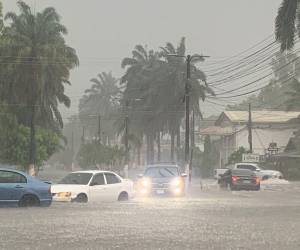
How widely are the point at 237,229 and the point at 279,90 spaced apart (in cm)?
13519

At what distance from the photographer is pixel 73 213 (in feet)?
59.1

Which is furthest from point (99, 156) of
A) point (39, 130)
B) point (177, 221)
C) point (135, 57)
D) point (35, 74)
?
point (177, 221)

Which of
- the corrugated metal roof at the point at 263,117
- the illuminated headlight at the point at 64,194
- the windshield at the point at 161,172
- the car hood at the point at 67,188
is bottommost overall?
the illuminated headlight at the point at 64,194

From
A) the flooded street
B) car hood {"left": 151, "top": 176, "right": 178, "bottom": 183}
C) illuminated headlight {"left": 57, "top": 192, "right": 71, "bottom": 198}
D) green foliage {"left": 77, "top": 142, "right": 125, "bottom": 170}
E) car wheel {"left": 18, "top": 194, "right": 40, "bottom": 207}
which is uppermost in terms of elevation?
green foliage {"left": 77, "top": 142, "right": 125, "bottom": 170}

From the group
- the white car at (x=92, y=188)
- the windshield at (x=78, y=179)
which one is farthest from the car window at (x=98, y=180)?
the windshield at (x=78, y=179)

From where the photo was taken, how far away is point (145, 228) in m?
14.8

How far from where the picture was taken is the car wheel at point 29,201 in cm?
2041

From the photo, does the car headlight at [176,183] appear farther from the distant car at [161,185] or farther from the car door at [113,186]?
the car door at [113,186]

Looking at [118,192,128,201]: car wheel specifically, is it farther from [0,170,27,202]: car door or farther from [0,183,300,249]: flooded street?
[0,170,27,202]: car door

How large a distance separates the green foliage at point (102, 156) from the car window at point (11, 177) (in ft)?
308

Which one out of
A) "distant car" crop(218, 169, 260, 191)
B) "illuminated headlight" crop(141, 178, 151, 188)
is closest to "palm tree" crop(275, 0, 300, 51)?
"distant car" crop(218, 169, 260, 191)

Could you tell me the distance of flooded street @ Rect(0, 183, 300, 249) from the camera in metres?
12.5

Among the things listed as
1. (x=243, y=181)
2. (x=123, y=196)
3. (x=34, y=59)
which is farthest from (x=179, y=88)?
(x=123, y=196)

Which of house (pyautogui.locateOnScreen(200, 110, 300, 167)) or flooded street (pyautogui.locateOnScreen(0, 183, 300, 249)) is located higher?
house (pyautogui.locateOnScreen(200, 110, 300, 167))
